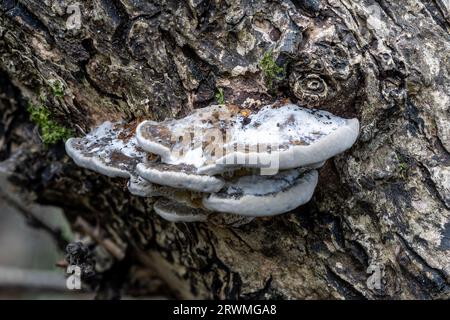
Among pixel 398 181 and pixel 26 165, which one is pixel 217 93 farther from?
pixel 26 165

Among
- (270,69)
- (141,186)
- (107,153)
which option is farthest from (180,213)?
(270,69)

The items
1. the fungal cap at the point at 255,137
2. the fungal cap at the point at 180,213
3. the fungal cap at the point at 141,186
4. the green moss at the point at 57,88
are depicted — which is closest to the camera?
the fungal cap at the point at 255,137

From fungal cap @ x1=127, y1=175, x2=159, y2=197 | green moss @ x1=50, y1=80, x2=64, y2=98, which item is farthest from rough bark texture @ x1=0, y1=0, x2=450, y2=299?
fungal cap @ x1=127, y1=175, x2=159, y2=197

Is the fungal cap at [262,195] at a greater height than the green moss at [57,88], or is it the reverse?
the green moss at [57,88]

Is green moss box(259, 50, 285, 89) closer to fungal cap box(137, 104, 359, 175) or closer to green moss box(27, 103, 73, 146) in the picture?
fungal cap box(137, 104, 359, 175)

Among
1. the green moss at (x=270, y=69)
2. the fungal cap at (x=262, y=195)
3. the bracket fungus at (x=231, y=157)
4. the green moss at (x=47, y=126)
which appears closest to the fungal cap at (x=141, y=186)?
the bracket fungus at (x=231, y=157)

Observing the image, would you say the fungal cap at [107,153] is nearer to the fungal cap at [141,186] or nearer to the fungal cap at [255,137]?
the fungal cap at [141,186]
